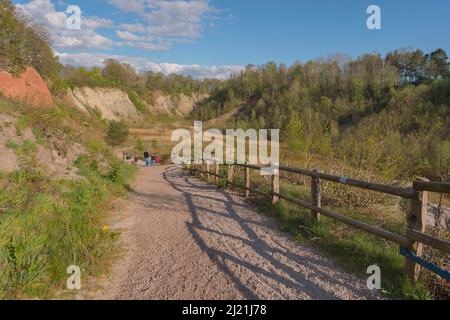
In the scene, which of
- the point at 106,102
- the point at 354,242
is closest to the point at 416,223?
the point at 354,242

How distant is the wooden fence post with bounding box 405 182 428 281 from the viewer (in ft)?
10.9

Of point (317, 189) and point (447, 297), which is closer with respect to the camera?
point (447, 297)

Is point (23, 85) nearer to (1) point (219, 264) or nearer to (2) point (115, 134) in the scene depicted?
(2) point (115, 134)

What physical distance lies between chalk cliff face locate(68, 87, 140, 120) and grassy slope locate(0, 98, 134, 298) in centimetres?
5148

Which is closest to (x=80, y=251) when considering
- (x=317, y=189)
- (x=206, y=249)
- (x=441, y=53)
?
(x=206, y=249)

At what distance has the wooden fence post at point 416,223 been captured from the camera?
130 inches

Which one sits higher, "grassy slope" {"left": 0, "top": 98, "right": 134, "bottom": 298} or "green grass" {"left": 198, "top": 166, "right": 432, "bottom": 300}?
"grassy slope" {"left": 0, "top": 98, "right": 134, "bottom": 298}

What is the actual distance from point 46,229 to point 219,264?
2.70m

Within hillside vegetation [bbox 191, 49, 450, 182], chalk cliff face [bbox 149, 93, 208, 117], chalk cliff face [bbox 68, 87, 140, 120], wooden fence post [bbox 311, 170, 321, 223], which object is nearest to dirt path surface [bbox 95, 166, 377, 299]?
wooden fence post [bbox 311, 170, 321, 223]

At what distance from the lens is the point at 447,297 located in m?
3.17

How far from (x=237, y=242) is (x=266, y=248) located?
52 centimetres

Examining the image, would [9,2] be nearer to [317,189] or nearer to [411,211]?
[317,189]

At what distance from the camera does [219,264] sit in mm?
4137

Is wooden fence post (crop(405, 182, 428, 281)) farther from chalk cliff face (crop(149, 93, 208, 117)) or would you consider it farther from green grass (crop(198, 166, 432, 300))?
chalk cliff face (crop(149, 93, 208, 117))
